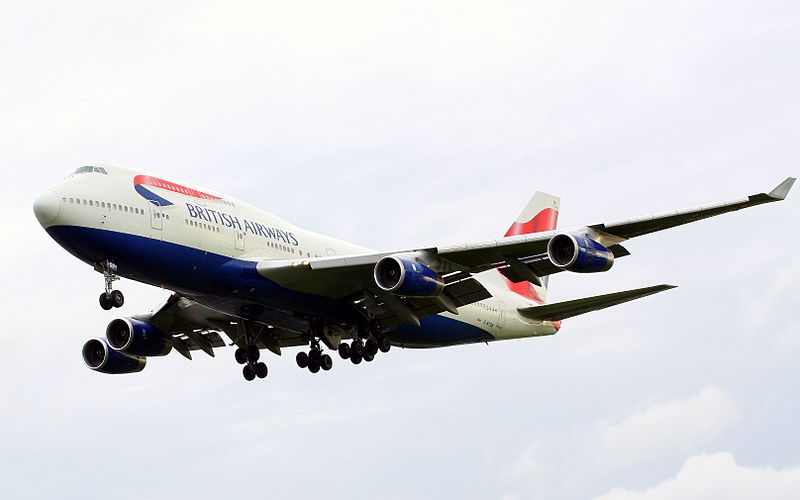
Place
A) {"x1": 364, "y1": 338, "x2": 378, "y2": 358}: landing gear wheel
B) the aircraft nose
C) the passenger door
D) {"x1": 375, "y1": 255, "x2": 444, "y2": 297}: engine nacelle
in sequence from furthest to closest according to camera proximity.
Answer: {"x1": 364, "y1": 338, "x2": 378, "y2": 358}: landing gear wheel < {"x1": 375, "y1": 255, "x2": 444, "y2": 297}: engine nacelle < the passenger door < the aircraft nose

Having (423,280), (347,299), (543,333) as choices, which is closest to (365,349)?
(347,299)

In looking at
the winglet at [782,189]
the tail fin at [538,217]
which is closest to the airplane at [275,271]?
the winglet at [782,189]

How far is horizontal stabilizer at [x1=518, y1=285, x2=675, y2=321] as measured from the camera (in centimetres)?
4309

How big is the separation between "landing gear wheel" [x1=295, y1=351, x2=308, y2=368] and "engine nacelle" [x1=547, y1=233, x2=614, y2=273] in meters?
12.3

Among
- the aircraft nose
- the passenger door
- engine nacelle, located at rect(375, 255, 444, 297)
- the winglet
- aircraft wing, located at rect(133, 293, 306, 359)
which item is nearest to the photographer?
the winglet

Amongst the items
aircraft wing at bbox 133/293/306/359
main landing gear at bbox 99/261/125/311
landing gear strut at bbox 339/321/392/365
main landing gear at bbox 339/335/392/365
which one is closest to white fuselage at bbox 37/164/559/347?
main landing gear at bbox 99/261/125/311

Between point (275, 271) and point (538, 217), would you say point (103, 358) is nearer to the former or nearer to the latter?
point (275, 271)

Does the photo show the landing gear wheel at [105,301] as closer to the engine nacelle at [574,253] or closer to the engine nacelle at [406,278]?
the engine nacelle at [406,278]

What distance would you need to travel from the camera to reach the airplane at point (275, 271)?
1485 inches

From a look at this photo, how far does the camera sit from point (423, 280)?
39.3m

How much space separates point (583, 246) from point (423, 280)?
17.4ft

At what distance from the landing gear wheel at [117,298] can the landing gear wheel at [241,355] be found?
941 cm

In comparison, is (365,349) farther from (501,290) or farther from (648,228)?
(648,228)

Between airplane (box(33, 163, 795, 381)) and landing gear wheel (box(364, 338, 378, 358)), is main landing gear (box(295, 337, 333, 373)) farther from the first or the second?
landing gear wheel (box(364, 338, 378, 358))
